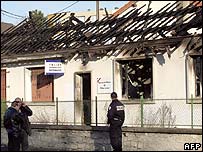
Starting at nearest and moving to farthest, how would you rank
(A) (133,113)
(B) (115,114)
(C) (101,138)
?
(B) (115,114) < (C) (101,138) < (A) (133,113)

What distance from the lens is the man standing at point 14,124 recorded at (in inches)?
530

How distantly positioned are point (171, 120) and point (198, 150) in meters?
2.33

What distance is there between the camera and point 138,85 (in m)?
19.6

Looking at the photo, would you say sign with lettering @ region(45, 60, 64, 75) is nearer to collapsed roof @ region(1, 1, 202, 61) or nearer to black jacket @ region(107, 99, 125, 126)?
collapsed roof @ region(1, 1, 202, 61)

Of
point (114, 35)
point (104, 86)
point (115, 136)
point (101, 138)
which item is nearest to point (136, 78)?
point (104, 86)

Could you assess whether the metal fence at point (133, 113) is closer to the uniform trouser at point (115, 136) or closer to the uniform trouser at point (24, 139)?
the uniform trouser at point (115, 136)

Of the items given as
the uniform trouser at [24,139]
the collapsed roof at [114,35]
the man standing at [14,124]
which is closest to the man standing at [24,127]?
the uniform trouser at [24,139]

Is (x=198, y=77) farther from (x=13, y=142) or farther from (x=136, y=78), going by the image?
(x=13, y=142)

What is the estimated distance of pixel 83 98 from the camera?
842 inches

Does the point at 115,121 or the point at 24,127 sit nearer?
the point at 24,127

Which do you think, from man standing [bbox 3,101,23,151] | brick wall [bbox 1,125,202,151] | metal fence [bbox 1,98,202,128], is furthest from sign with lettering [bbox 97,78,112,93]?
man standing [bbox 3,101,23,151]

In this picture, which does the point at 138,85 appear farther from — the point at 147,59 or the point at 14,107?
the point at 14,107

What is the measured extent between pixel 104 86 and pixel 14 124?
6.97 m

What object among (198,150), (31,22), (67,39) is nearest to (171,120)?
(198,150)
